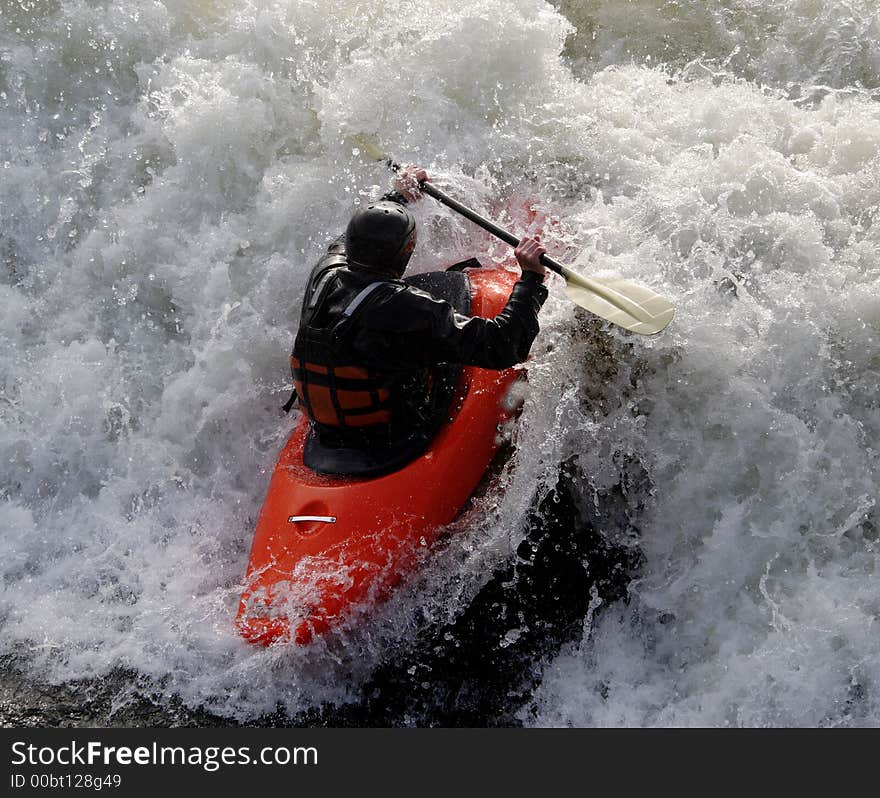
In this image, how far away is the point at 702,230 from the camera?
3.98m

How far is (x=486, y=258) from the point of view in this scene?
427 centimetres

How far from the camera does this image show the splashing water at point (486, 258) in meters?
3.20

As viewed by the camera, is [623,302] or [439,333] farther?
[623,302]

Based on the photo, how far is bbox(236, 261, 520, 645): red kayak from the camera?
3170 millimetres

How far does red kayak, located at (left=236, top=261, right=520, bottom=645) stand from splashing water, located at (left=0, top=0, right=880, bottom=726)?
124mm

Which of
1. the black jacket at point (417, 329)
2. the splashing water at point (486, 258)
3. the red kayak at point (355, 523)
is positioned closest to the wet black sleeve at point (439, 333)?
the black jacket at point (417, 329)

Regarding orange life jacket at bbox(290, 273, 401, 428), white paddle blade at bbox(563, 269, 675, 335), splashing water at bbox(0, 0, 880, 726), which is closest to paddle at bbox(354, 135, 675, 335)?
white paddle blade at bbox(563, 269, 675, 335)

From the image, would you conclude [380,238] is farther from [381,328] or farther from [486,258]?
[486,258]

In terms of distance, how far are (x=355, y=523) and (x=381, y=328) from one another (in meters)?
0.73

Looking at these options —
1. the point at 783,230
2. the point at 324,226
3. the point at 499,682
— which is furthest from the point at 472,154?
the point at 499,682

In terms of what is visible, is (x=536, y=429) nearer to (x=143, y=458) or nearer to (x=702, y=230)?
(x=702, y=230)

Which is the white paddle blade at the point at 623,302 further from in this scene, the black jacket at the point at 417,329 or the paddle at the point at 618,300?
the black jacket at the point at 417,329

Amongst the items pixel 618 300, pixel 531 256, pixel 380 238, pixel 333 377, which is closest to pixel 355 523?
pixel 333 377

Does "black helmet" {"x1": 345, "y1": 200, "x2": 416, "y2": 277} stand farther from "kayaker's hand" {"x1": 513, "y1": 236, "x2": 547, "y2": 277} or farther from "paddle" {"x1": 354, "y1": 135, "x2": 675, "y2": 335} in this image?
"paddle" {"x1": 354, "y1": 135, "x2": 675, "y2": 335}
